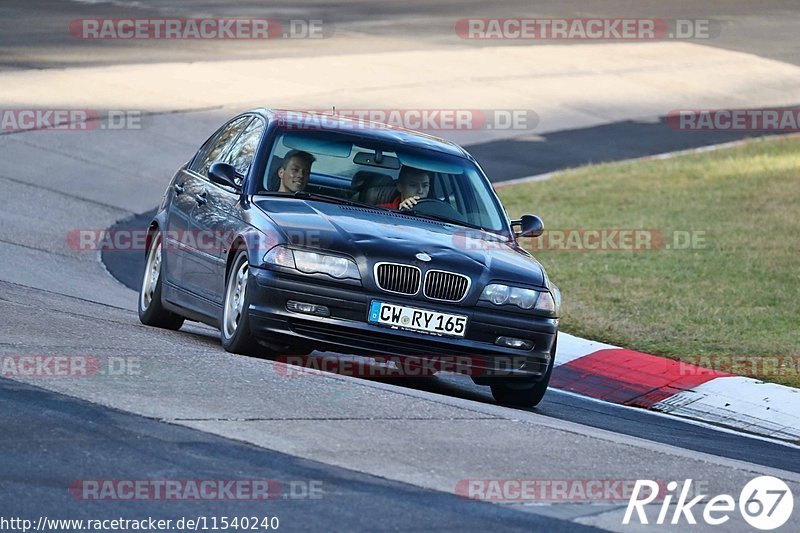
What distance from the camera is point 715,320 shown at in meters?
13.8

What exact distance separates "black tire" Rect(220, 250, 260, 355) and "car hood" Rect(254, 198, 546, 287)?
37 centimetres

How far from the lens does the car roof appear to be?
1041 cm

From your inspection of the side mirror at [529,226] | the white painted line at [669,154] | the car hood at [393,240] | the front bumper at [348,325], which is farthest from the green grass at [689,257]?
the front bumper at [348,325]

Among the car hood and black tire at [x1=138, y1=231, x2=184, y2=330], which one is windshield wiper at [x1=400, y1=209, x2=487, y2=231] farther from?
black tire at [x1=138, y1=231, x2=184, y2=330]

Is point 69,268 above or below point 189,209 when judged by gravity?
below

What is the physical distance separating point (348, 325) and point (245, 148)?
2.02 metres

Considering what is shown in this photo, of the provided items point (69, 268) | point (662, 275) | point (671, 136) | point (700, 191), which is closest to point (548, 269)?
point (662, 275)

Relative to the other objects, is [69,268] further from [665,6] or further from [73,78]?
[665,6]

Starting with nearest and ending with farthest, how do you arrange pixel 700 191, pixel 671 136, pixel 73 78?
pixel 700 191, pixel 73 78, pixel 671 136

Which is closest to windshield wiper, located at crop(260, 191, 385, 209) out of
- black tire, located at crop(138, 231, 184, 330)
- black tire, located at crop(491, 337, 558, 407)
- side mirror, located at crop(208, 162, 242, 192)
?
side mirror, located at crop(208, 162, 242, 192)

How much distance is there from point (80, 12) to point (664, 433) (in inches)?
1025

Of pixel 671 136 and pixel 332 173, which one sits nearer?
pixel 332 173

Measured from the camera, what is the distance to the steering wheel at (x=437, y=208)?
33.4 feet

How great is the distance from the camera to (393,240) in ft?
30.3
